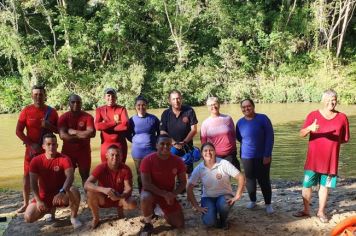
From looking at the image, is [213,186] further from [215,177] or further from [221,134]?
[221,134]

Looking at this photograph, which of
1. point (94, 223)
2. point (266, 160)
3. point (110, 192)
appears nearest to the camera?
point (110, 192)

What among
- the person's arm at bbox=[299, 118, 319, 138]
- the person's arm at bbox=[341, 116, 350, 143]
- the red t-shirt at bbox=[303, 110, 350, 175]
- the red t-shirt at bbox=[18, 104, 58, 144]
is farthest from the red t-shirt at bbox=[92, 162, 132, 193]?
the person's arm at bbox=[341, 116, 350, 143]

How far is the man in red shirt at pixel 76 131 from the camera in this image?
6336mm

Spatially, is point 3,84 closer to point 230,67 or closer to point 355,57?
point 230,67

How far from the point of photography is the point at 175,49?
31.4m

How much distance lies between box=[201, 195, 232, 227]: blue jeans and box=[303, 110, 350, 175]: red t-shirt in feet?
3.88

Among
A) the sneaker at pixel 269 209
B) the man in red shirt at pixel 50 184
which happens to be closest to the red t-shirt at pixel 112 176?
the man in red shirt at pixel 50 184

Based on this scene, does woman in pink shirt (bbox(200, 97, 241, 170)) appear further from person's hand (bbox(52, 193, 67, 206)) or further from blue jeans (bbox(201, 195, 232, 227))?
person's hand (bbox(52, 193, 67, 206))

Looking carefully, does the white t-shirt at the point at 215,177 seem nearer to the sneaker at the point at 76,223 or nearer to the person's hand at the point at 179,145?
the person's hand at the point at 179,145

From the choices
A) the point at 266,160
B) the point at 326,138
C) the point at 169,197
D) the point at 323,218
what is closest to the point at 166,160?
the point at 169,197

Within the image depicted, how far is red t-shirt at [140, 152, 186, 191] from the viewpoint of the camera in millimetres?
5547

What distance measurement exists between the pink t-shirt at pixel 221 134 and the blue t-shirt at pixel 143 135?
2.50ft

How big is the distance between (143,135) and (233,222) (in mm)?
1721

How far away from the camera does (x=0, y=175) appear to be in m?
11.0
